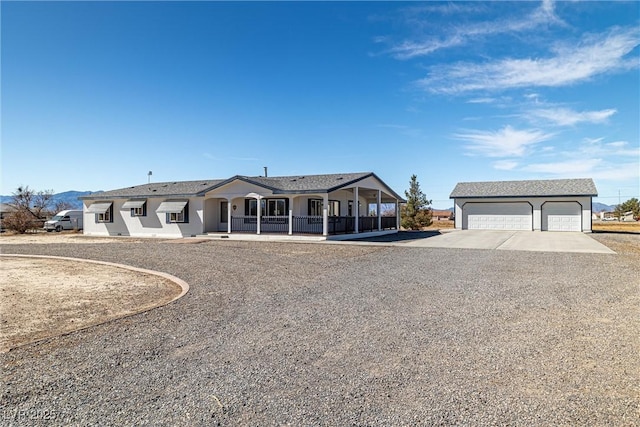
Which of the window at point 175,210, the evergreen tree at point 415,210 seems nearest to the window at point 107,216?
the window at point 175,210

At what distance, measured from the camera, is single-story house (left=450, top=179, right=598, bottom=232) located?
90.5 feet

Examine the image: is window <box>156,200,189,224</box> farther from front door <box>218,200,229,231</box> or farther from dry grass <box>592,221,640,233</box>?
dry grass <box>592,221,640,233</box>

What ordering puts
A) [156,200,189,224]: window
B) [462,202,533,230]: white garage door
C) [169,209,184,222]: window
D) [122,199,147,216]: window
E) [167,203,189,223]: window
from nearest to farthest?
[156,200,189,224]: window → [167,203,189,223]: window → [169,209,184,222]: window → [122,199,147,216]: window → [462,202,533,230]: white garage door

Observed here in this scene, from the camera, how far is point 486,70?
16016 millimetres

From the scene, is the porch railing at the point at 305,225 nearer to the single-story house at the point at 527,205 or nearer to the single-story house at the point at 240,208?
the single-story house at the point at 240,208

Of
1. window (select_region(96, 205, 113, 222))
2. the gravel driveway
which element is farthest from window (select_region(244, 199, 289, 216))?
the gravel driveway

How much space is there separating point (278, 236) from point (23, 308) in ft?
47.8

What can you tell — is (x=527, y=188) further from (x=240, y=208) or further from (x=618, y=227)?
(x=240, y=208)

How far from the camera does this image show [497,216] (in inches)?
1171

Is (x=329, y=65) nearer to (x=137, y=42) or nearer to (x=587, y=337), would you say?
(x=137, y=42)

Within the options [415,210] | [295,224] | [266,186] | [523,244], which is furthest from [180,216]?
[415,210]

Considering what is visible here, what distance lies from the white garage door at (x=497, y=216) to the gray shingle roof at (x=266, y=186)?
23.3 ft

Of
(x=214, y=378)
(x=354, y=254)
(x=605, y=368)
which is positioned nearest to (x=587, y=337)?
(x=605, y=368)

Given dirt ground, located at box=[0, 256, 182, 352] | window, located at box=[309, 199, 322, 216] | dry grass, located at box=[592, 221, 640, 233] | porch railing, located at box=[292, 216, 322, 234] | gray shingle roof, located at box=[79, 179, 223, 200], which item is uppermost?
gray shingle roof, located at box=[79, 179, 223, 200]
